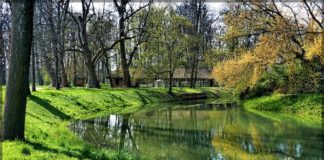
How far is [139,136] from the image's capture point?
18234mm

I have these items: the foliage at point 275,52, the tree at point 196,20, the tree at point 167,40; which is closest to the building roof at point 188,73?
the tree at point 196,20

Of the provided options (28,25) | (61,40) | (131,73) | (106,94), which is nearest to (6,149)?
(28,25)

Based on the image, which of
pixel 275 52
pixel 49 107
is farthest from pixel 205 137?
pixel 275 52

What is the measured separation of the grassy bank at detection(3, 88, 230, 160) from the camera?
9992 mm

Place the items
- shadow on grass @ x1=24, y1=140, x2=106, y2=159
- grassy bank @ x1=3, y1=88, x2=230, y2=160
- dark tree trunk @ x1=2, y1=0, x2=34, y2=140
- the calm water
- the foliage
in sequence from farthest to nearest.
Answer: the foliage
the calm water
dark tree trunk @ x1=2, y1=0, x2=34, y2=140
shadow on grass @ x1=24, y1=140, x2=106, y2=159
grassy bank @ x1=3, y1=88, x2=230, y2=160

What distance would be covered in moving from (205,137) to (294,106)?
12.9 m

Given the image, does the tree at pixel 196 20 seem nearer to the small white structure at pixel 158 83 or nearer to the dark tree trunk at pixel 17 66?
the small white structure at pixel 158 83

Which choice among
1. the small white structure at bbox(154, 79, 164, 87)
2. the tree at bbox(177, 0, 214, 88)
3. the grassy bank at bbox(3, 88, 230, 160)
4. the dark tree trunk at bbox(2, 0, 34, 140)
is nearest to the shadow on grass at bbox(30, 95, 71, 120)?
the grassy bank at bbox(3, 88, 230, 160)

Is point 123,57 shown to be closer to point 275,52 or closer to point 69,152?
point 275,52

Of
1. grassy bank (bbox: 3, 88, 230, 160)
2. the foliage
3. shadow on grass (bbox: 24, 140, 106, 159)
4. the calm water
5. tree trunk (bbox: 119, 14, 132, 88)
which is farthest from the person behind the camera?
tree trunk (bbox: 119, 14, 132, 88)

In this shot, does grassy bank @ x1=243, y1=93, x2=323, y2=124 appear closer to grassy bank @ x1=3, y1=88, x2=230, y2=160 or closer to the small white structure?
grassy bank @ x1=3, y1=88, x2=230, y2=160

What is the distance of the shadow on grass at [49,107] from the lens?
74.6 ft

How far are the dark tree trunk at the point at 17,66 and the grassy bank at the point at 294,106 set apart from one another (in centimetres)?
1728

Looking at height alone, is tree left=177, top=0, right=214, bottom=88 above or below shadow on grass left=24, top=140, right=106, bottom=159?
above
